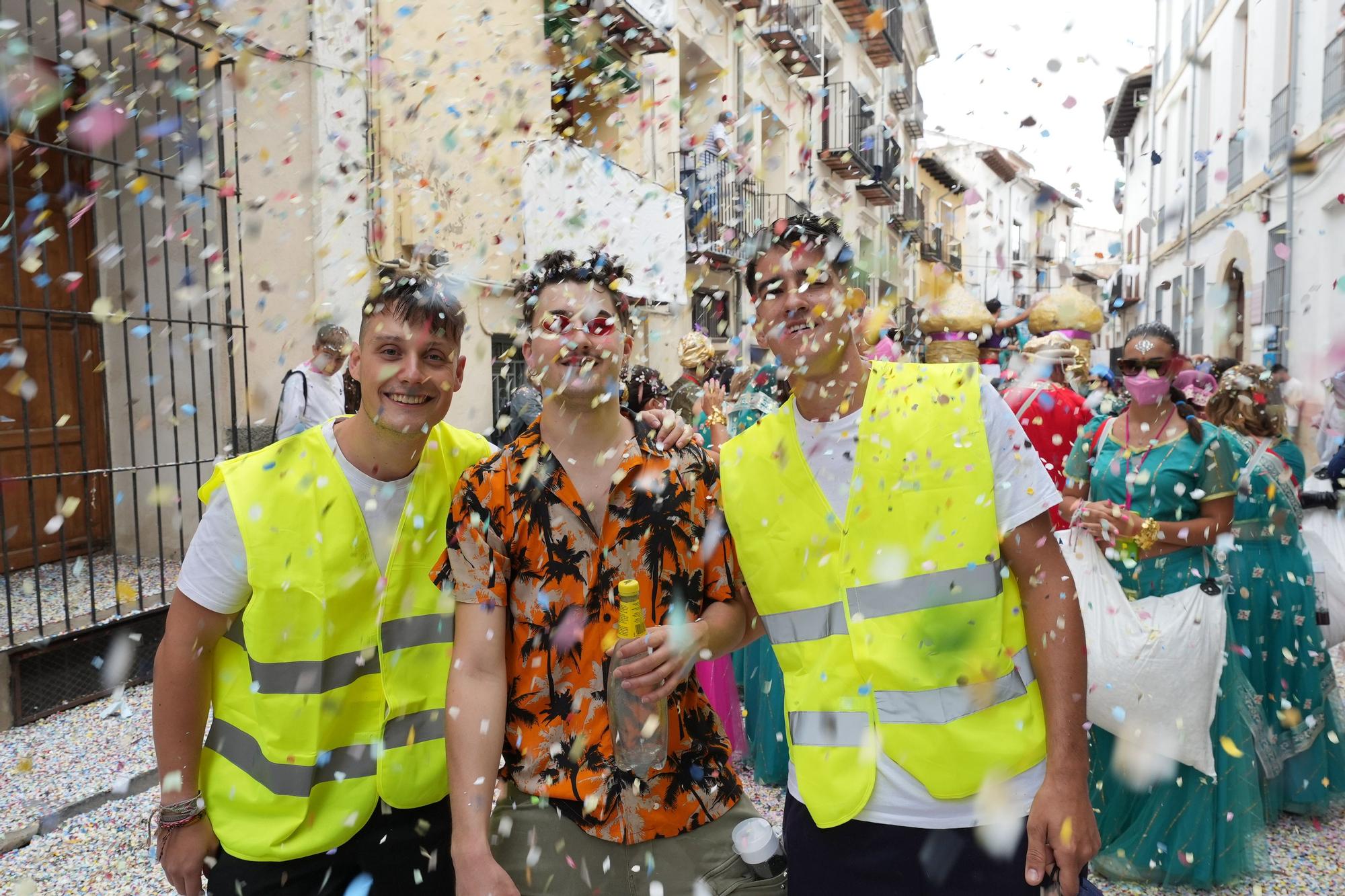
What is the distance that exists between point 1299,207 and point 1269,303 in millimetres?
1409

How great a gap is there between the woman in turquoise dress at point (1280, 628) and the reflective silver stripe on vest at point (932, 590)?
8.52 ft

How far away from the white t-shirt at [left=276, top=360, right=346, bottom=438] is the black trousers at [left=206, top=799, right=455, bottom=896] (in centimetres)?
392

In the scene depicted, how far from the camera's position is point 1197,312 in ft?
55.1

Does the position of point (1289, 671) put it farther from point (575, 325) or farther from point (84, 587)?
point (84, 587)

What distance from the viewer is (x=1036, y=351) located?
5.25 m

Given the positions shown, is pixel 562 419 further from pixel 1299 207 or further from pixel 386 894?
pixel 1299 207

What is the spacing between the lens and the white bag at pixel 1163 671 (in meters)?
3.25

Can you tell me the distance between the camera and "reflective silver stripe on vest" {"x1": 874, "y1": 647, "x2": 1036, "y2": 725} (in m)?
1.70

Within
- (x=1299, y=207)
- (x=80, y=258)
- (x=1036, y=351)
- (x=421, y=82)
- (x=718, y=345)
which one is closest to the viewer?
(x=1036, y=351)

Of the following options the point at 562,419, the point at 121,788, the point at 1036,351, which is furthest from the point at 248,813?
the point at 1036,351

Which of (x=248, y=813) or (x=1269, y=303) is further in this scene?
(x=1269, y=303)

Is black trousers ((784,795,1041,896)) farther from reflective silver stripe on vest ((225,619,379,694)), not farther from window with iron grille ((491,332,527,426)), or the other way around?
window with iron grille ((491,332,527,426))

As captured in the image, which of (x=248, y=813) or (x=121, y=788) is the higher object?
(x=248, y=813)

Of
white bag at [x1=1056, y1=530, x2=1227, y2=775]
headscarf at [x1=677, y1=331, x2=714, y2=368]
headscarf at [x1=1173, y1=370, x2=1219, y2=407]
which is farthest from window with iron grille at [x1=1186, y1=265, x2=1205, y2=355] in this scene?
white bag at [x1=1056, y1=530, x2=1227, y2=775]
